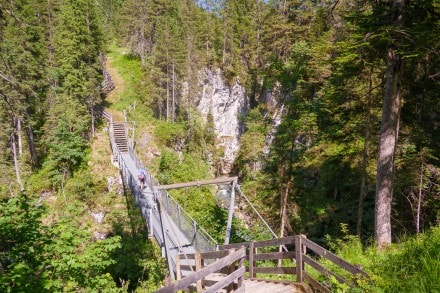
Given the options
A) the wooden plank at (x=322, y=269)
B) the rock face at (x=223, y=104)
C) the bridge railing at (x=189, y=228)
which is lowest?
the bridge railing at (x=189, y=228)

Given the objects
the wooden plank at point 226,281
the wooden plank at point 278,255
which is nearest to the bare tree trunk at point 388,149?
the wooden plank at point 278,255

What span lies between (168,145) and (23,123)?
35.8 feet

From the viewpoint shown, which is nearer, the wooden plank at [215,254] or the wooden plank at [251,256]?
the wooden plank at [215,254]

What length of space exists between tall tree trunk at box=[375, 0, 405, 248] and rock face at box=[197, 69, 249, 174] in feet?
83.7

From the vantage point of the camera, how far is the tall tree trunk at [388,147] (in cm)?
672

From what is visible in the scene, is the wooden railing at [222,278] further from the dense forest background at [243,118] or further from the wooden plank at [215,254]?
the dense forest background at [243,118]

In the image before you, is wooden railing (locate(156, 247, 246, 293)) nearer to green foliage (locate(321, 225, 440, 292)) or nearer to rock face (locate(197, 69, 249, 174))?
green foliage (locate(321, 225, 440, 292))

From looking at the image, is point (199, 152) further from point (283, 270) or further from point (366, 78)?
point (283, 270)

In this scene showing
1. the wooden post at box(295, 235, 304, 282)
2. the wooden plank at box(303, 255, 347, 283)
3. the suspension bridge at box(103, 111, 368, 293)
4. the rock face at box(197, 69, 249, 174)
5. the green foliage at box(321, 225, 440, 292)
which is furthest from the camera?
the rock face at box(197, 69, 249, 174)

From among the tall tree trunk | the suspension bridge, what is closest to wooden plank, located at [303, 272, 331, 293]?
the suspension bridge

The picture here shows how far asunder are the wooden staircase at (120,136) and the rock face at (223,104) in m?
11.4

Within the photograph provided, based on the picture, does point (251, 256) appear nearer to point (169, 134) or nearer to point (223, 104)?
point (169, 134)

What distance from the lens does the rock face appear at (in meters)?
33.1

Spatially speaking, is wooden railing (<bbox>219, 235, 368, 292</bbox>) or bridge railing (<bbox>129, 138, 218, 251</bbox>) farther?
bridge railing (<bbox>129, 138, 218, 251</bbox>)
